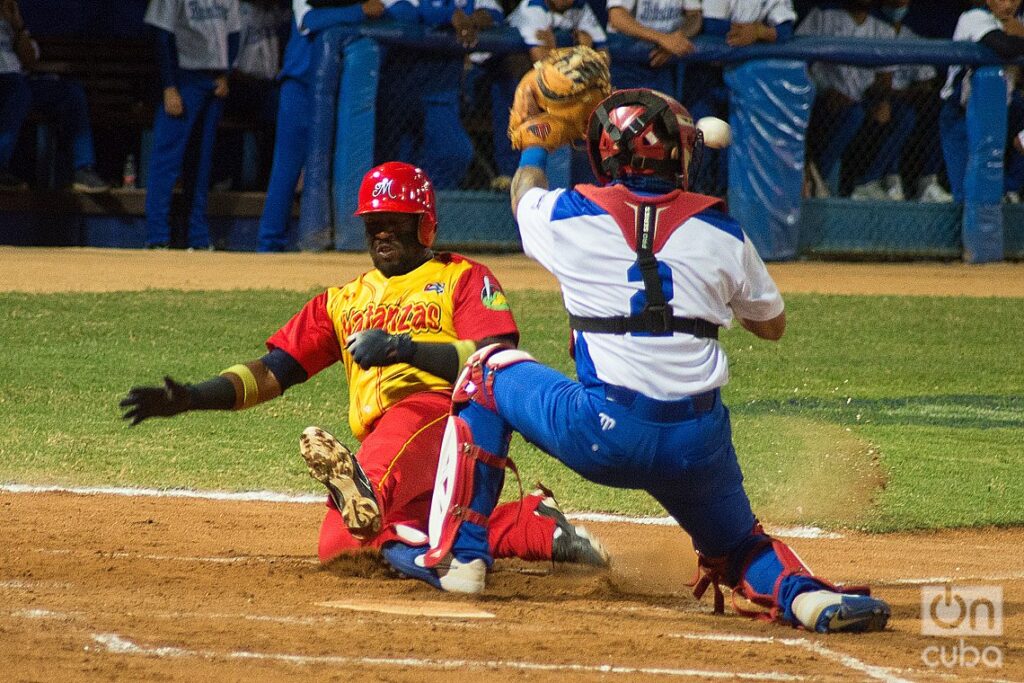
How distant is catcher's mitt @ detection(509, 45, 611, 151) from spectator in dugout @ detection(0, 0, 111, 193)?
25.2ft

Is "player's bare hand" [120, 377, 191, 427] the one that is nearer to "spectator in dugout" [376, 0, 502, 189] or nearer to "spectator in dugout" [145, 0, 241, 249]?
"spectator in dugout" [145, 0, 241, 249]

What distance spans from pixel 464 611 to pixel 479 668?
0.58 m

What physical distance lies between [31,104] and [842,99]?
644cm

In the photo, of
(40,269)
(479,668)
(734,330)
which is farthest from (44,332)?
(479,668)

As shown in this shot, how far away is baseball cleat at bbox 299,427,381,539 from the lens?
430 centimetres

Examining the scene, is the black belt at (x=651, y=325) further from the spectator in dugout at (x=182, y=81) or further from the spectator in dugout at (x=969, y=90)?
the spectator in dugout at (x=969, y=90)

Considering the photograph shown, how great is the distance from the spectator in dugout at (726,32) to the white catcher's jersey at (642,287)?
785 centimetres

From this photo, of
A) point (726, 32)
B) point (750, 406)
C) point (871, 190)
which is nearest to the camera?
point (750, 406)

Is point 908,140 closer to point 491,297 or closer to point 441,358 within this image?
point 491,297

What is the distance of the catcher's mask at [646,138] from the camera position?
395 centimetres

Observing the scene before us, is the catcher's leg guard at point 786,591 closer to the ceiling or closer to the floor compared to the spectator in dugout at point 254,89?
closer to the floor

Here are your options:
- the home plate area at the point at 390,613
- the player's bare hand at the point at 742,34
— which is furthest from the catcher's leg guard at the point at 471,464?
the player's bare hand at the point at 742,34

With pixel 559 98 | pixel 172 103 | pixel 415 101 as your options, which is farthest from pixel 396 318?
pixel 415 101

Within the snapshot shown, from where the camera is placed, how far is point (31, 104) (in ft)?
39.3
